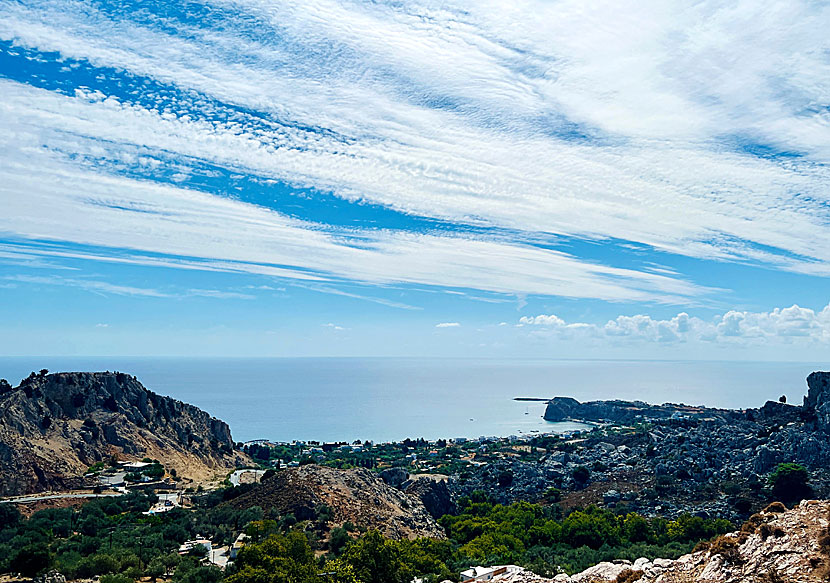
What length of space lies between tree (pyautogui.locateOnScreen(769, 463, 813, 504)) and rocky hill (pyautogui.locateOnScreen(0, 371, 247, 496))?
166ft

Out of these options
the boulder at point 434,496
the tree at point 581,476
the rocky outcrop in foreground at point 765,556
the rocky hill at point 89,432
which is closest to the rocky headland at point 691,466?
the tree at point 581,476

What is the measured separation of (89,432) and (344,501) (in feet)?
111

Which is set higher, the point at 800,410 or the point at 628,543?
the point at 800,410

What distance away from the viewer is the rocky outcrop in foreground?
42.1 ft

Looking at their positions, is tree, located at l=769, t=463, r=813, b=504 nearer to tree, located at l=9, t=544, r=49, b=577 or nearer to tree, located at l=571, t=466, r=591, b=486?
tree, located at l=571, t=466, r=591, b=486

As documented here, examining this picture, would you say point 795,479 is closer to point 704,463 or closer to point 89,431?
point 704,463

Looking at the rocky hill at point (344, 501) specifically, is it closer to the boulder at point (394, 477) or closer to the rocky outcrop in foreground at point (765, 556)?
the boulder at point (394, 477)

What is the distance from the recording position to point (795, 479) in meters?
45.1

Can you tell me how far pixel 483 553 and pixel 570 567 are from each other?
6.17 m

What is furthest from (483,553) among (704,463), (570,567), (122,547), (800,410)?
(800,410)

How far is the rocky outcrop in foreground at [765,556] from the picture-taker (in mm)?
12844

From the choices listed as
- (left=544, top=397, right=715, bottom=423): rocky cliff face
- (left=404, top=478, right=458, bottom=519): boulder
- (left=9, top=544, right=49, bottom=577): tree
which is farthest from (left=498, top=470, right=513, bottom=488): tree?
(left=544, top=397, right=715, bottom=423): rocky cliff face

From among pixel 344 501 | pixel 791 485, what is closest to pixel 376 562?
pixel 344 501

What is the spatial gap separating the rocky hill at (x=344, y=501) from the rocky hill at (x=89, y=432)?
19.3 meters
